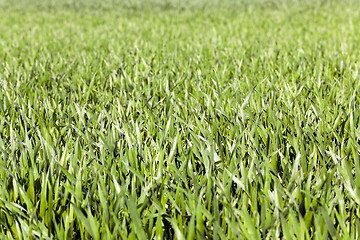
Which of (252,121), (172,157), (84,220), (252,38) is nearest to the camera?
(84,220)

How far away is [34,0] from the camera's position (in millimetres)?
12734

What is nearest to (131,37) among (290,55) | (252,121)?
(290,55)

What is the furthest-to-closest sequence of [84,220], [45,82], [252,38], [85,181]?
[252,38] → [45,82] → [85,181] → [84,220]

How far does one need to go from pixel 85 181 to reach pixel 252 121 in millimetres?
766

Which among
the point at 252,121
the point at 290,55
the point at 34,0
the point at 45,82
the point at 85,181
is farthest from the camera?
the point at 34,0

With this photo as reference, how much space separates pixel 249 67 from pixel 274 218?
2109 millimetres

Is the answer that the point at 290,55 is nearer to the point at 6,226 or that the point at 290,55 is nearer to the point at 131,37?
the point at 131,37

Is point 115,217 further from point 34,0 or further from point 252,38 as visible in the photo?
point 34,0

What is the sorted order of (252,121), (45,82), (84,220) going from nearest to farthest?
(84,220) → (252,121) → (45,82)

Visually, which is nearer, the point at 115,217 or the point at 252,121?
the point at 115,217

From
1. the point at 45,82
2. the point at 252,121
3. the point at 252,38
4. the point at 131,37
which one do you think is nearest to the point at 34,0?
the point at 131,37

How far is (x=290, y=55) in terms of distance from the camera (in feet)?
11.1

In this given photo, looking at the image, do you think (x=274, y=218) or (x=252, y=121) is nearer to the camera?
(x=274, y=218)

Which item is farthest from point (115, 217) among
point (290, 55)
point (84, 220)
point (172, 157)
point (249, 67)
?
point (290, 55)
